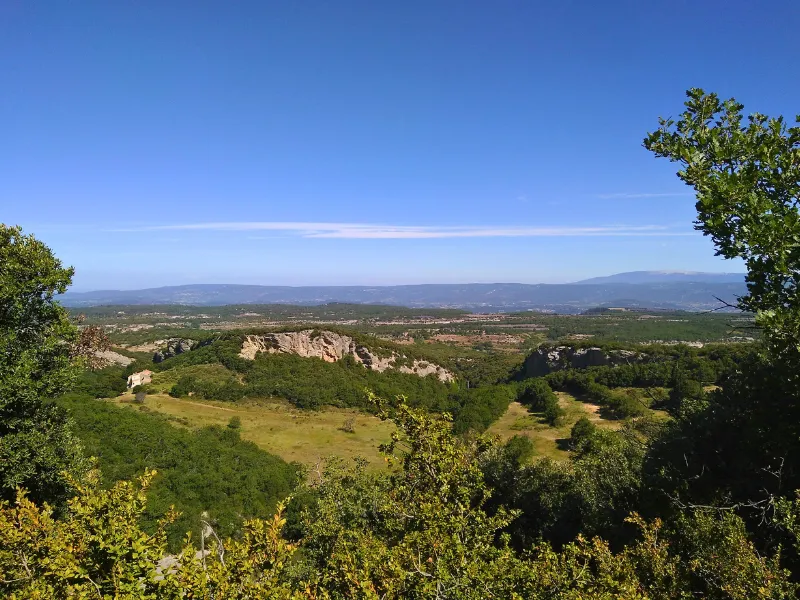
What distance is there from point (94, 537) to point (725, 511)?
1354 cm

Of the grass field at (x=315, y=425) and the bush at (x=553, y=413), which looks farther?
the bush at (x=553, y=413)

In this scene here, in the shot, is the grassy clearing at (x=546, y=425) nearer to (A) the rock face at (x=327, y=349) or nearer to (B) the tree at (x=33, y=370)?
(A) the rock face at (x=327, y=349)

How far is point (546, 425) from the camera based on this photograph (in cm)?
6009

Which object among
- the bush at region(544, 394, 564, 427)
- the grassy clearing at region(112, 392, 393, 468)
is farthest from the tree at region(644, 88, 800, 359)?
the bush at region(544, 394, 564, 427)

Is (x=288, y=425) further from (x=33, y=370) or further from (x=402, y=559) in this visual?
(x=402, y=559)

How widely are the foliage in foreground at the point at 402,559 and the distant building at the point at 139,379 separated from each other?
7047cm

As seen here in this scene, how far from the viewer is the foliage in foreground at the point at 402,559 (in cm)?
604

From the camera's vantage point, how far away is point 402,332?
593ft

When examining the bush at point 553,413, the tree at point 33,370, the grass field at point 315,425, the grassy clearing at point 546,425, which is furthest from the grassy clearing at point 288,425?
the tree at point 33,370

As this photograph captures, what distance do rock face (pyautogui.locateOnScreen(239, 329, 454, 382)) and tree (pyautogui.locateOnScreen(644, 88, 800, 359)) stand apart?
83585mm

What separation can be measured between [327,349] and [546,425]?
47.9 m

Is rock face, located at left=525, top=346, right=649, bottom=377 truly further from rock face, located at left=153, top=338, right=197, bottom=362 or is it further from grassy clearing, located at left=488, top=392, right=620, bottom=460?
rock face, located at left=153, top=338, right=197, bottom=362

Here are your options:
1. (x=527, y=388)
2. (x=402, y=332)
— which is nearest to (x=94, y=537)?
(x=527, y=388)

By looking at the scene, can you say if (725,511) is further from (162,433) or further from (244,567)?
(162,433)
